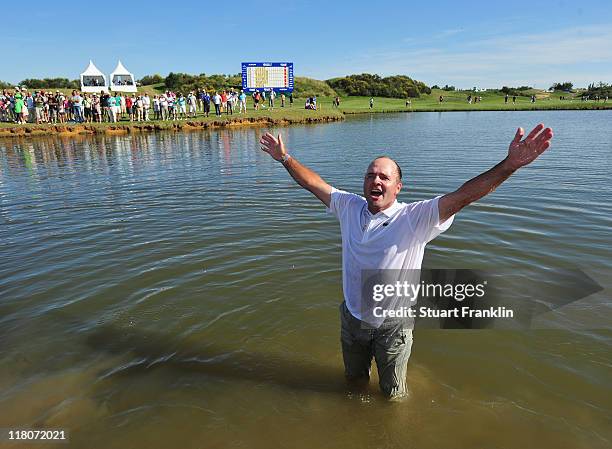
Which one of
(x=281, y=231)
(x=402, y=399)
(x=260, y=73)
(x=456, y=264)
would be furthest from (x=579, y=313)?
(x=260, y=73)

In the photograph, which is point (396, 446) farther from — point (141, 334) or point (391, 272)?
point (141, 334)

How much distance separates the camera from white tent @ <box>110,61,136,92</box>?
54781mm

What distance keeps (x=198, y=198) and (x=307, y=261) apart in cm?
626

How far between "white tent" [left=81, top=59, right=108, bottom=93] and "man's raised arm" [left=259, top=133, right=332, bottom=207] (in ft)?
185

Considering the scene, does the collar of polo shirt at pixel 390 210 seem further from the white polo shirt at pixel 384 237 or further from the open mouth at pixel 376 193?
the open mouth at pixel 376 193

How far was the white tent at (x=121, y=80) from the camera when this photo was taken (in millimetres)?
54781

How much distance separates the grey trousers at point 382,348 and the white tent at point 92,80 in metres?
57.5

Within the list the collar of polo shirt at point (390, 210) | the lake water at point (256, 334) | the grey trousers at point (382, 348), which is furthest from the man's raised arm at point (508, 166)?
the lake water at point (256, 334)

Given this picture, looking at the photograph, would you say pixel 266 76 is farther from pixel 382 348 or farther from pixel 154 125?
pixel 382 348

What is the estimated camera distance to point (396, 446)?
151 inches

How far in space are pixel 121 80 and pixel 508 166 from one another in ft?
203

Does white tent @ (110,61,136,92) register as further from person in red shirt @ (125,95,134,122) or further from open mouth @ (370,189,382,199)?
open mouth @ (370,189,382,199)

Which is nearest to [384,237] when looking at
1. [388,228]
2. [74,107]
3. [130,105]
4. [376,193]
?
[388,228]

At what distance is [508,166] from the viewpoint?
3000mm
